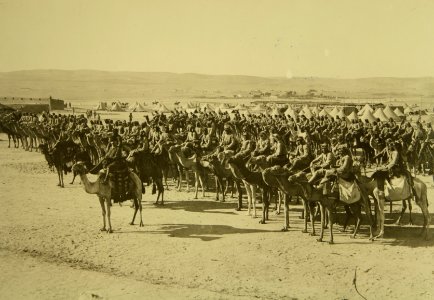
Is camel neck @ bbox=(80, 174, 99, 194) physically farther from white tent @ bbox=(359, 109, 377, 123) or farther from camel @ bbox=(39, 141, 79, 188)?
→ white tent @ bbox=(359, 109, 377, 123)

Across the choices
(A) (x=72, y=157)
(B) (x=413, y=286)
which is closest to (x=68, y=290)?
(B) (x=413, y=286)

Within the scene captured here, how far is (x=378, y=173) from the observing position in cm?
1316

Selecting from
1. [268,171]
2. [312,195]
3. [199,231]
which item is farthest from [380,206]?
[199,231]

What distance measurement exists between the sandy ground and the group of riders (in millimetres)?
2016

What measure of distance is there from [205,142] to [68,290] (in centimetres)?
1227

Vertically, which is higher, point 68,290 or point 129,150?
point 129,150

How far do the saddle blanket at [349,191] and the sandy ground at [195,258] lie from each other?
4.09ft

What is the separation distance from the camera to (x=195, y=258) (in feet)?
38.9

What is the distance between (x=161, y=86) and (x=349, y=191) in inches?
6180

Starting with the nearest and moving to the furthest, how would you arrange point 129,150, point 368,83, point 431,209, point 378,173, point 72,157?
point 378,173 < point 431,209 < point 129,150 < point 72,157 < point 368,83

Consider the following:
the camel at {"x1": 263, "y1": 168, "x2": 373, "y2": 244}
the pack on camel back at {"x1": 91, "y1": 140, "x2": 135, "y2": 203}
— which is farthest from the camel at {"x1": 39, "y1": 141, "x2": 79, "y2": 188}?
the camel at {"x1": 263, "y1": 168, "x2": 373, "y2": 244}

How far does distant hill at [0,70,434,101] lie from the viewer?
126m

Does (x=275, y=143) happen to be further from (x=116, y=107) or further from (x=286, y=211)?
(x=116, y=107)

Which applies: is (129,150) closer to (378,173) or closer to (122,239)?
(122,239)
